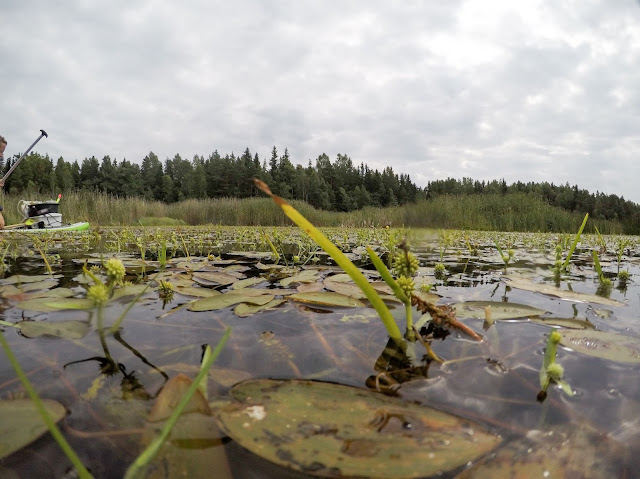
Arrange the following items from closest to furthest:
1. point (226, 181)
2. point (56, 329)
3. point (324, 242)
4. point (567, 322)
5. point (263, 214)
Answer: point (324, 242) → point (56, 329) → point (567, 322) → point (263, 214) → point (226, 181)

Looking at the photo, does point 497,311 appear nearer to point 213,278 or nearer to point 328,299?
point 328,299

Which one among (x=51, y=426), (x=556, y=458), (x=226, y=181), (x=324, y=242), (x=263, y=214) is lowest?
(x=556, y=458)

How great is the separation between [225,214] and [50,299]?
1017 centimetres

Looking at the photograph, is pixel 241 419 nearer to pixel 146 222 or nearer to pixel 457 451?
pixel 457 451

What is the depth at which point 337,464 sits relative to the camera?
0.40 metres

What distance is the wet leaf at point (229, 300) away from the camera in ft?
3.43

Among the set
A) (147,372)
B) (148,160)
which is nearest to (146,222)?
(147,372)

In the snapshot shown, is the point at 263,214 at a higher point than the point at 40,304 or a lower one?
higher

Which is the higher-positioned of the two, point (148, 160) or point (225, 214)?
point (148, 160)

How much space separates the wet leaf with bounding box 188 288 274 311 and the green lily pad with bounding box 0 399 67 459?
527 mm

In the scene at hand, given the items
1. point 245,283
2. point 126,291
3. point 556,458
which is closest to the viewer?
point 556,458

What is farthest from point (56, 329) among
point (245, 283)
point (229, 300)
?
point (245, 283)

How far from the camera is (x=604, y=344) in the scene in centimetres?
76

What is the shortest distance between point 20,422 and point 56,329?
1.33ft
